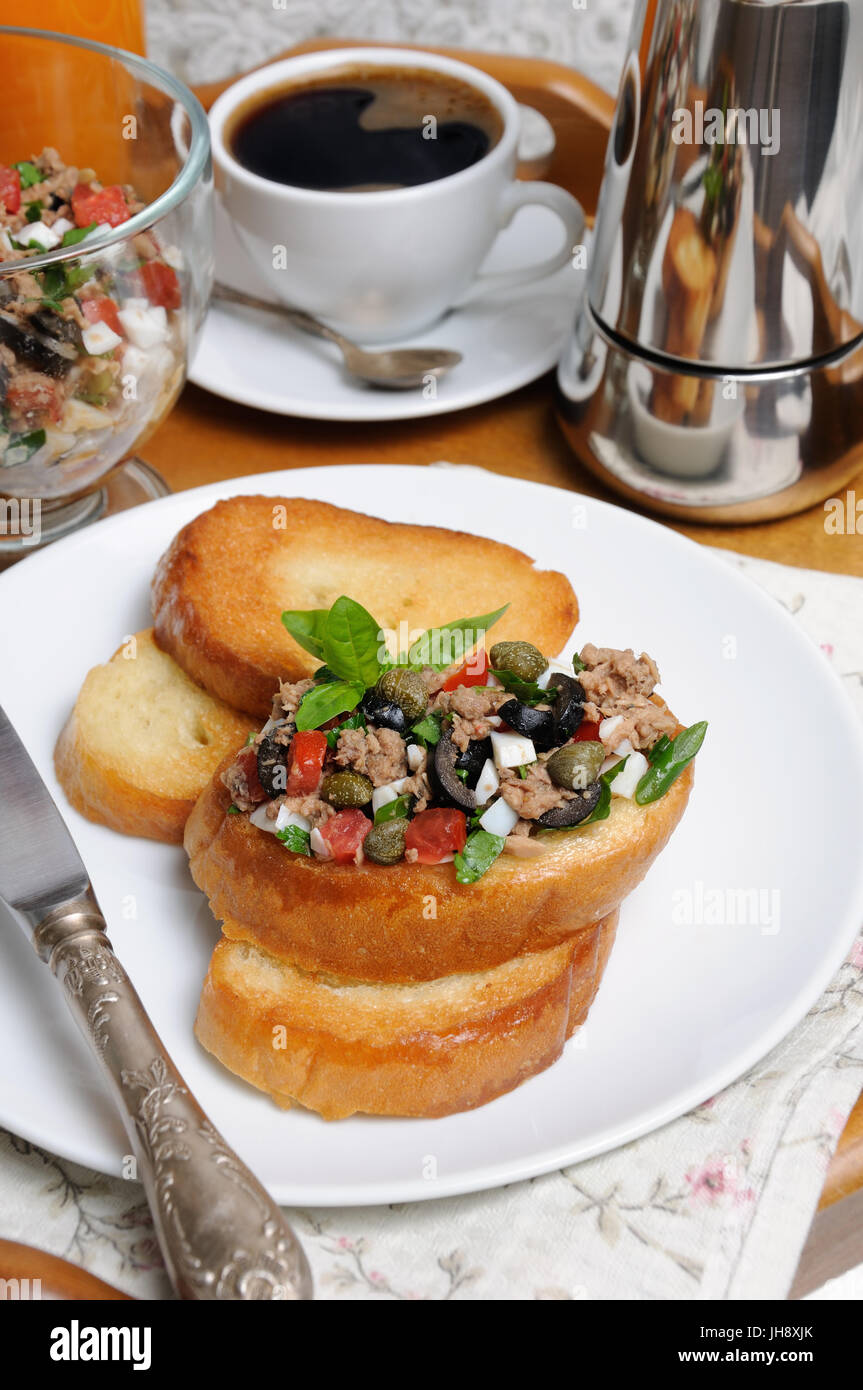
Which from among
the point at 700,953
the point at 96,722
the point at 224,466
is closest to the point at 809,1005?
the point at 700,953

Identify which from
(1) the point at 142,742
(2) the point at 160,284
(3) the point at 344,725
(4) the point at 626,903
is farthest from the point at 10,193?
(4) the point at 626,903

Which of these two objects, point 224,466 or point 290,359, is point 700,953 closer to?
point 224,466

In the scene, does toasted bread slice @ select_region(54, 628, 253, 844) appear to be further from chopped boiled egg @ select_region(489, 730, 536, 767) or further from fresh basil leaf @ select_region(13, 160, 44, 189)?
fresh basil leaf @ select_region(13, 160, 44, 189)

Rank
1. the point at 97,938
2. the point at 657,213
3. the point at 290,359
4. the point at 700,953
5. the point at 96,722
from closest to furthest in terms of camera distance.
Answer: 1. the point at 97,938
2. the point at 700,953
3. the point at 96,722
4. the point at 657,213
5. the point at 290,359

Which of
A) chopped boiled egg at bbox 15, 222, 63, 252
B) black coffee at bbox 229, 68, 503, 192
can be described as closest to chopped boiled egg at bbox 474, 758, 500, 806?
chopped boiled egg at bbox 15, 222, 63, 252

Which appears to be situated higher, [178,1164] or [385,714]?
[385,714]

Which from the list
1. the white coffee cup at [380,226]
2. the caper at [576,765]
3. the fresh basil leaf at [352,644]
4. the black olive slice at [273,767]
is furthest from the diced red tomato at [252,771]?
the white coffee cup at [380,226]

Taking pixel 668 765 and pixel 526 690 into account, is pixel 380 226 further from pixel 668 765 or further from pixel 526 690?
pixel 668 765
